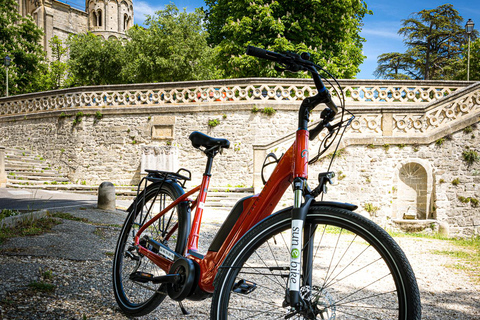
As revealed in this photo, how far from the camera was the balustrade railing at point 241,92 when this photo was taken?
15109mm

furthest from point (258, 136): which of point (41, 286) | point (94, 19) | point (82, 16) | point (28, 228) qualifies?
point (82, 16)

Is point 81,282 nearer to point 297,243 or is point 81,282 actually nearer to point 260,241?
point 260,241

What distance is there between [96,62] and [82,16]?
28.6 meters

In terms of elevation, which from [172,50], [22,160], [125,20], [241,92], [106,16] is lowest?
[22,160]

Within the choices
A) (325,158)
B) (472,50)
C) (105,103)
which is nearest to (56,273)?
(325,158)

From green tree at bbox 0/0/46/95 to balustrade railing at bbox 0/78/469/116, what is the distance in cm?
992

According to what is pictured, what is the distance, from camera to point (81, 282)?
3357 mm

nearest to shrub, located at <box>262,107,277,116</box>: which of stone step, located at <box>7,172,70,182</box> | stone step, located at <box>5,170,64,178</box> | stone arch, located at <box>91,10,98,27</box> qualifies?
stone step, located at <box>7,172,70,182</box>

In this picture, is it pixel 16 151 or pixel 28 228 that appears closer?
pixel 28 228

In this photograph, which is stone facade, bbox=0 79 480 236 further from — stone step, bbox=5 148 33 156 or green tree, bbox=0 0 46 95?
green tree, bbox=0 0 46 95

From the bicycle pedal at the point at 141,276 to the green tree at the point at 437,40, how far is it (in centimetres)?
2923

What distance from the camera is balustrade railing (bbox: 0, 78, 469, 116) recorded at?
15.1 m

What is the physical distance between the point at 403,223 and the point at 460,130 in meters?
3.15

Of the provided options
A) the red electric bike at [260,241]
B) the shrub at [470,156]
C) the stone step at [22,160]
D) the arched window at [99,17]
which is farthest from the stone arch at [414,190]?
the arched window at [99,17]
